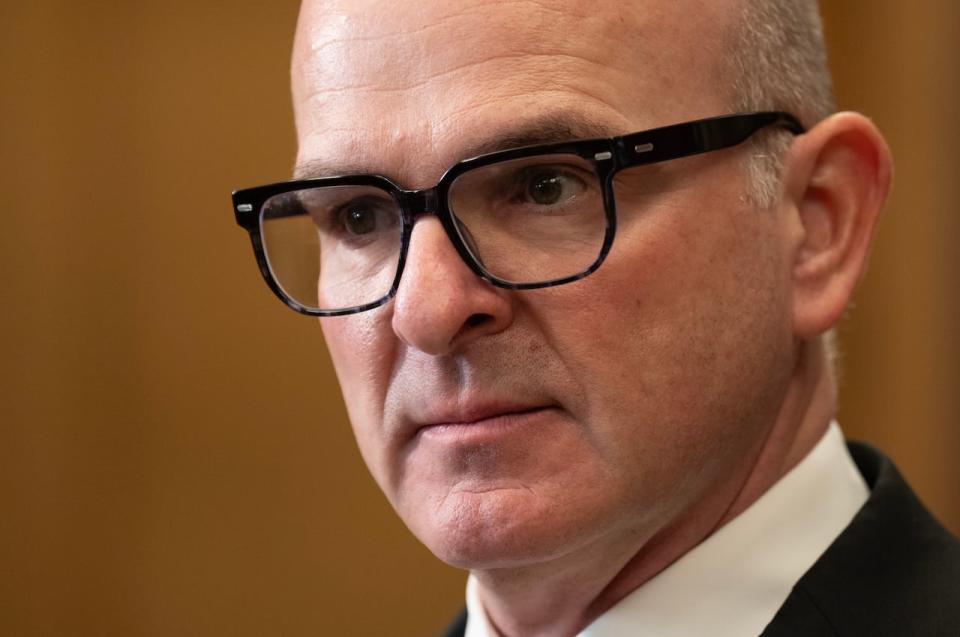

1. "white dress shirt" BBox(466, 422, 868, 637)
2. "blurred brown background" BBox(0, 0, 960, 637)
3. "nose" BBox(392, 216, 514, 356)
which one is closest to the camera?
"nose" BBox(392, 216, 514, 356)

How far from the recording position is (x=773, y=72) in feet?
4.92

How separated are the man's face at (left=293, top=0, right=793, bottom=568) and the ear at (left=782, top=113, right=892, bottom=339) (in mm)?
96

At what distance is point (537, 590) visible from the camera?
1.49 metres

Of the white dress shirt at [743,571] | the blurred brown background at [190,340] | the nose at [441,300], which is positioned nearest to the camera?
the nose at [441,300]

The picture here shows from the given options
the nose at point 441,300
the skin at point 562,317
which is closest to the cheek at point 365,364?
the skin at point 562,317

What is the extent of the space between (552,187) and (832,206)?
1.36 feet

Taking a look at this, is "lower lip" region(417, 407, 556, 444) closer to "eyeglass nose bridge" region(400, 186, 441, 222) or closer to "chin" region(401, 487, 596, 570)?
"chin" region(401, 487, 596, 570)

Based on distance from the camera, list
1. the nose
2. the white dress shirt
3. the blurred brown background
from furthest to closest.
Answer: the blurred brown background < the white dress shirt < the nose

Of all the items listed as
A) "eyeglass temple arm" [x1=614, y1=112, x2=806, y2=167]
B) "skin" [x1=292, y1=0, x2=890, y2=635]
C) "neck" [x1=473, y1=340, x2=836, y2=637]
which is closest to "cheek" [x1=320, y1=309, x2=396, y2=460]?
"skin" [x1=292, y1=0, x2=890, y2=635]

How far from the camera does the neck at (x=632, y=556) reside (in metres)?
1.45

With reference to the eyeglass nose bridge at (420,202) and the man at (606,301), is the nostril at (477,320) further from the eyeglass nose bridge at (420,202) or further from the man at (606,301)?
the eyeglass nose bridge at (420,202)

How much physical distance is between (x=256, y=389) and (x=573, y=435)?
1911 millimetres

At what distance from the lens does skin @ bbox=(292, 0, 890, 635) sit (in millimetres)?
1329

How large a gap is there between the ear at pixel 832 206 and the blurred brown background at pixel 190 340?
172cm
